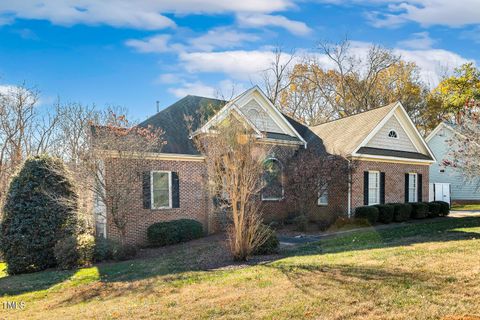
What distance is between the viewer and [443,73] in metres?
38.8

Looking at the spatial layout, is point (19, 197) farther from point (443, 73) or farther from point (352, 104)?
point (443, 73)

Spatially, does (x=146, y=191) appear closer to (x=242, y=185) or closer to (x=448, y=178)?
(x=242, y=185)

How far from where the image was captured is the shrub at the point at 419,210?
18.0 meters

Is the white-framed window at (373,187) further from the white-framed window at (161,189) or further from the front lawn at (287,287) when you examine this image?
the white-framed window at (161,189)

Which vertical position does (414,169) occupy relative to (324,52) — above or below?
below

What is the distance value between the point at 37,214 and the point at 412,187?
1814 cm

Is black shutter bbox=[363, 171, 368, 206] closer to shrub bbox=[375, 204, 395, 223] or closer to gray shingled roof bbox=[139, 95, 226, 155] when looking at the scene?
shrub bbox=[375, 204, 395, 223]

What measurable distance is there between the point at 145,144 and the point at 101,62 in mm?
4939

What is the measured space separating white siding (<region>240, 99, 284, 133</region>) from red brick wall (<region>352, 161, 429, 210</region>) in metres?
4.59

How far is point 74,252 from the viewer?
450 inches

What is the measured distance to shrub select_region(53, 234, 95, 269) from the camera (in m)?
11.4

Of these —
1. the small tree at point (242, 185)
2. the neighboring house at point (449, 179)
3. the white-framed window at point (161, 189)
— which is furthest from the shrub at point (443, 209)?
the white-framed window at point (161, 189)

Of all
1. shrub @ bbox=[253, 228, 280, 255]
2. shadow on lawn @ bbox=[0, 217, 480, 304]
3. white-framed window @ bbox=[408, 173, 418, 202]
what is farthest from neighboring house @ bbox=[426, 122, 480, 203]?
shrub @ bbox=[253, 228, 280, 255]

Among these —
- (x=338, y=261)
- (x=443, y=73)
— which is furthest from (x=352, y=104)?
(x=338, y=261)
